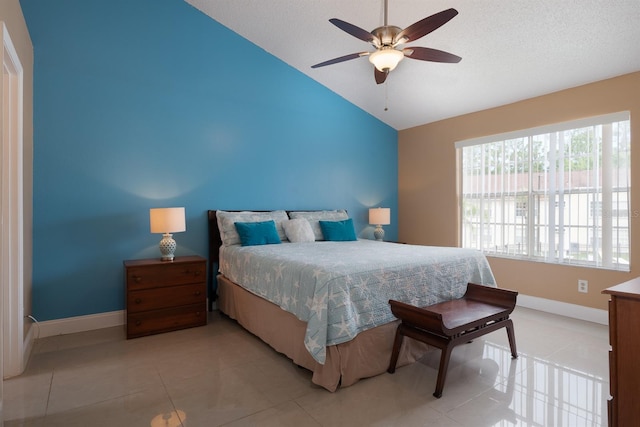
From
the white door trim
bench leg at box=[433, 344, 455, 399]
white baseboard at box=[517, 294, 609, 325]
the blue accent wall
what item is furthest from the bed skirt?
white baseboard at box=[517, 294, 609, 325]

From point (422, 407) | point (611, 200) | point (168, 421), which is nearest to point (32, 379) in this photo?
point (168, 421)

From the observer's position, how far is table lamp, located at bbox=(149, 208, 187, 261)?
10.5ft

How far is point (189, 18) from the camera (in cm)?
374

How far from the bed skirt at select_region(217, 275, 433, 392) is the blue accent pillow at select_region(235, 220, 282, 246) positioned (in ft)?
2.07

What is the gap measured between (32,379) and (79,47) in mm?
2791

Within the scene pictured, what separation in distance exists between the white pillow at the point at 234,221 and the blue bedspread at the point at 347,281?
1.34ft

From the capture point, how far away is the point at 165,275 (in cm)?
318

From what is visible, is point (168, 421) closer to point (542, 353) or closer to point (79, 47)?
point (542, 353)

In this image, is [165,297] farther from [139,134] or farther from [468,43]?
[468,43]

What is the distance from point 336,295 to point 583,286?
304cm

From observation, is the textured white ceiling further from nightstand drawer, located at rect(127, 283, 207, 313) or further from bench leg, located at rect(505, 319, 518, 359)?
nightstand drawer, located at rect(127, 283, 207, 313)

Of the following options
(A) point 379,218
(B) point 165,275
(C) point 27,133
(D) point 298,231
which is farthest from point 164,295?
(A) point 379,218

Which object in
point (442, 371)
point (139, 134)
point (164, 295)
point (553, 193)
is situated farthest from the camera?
point (553, 193)

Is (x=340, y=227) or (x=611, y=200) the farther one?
(x=340, y=227)
